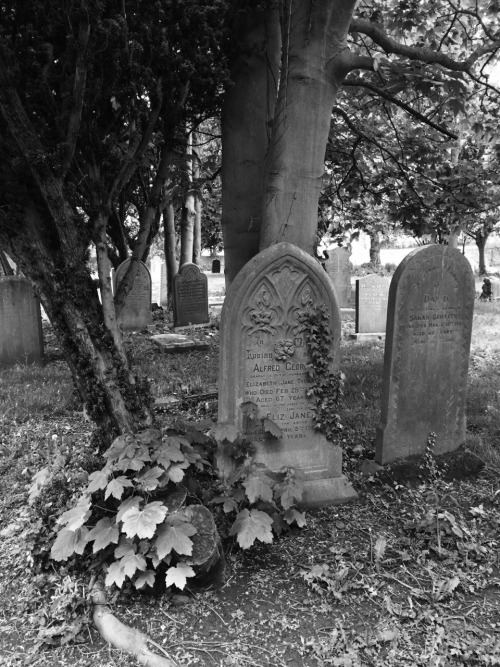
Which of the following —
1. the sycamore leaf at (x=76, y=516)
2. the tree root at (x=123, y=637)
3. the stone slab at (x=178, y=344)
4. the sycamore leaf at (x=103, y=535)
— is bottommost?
the tree root at (x=123, y=637)

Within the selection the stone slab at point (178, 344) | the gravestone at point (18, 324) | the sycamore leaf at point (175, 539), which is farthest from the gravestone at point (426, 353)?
the gravestone at point (18, 324)

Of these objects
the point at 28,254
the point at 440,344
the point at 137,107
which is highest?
the point at 137,107

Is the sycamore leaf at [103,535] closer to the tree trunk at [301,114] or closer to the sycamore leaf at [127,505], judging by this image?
the sycamore leaf at [127,505]

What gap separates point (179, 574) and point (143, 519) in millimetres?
309

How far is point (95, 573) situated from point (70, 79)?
2756 millimetres

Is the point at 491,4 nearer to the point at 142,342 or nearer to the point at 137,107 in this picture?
the point at 137,107

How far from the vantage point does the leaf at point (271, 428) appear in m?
3.50

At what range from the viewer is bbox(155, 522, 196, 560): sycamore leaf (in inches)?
95.5

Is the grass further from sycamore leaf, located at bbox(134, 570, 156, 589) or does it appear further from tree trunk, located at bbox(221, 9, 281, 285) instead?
tree trunk, located at bbox(221, 9, 281, 285)

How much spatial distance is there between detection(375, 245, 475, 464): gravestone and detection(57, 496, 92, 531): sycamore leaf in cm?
250

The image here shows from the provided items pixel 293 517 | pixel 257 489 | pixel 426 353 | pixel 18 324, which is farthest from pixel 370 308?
pixel 257 489

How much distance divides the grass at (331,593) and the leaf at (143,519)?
1.30 ft

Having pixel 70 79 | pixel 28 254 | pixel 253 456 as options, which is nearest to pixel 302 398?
pixel 253 456

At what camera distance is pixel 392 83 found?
4.35 metres
